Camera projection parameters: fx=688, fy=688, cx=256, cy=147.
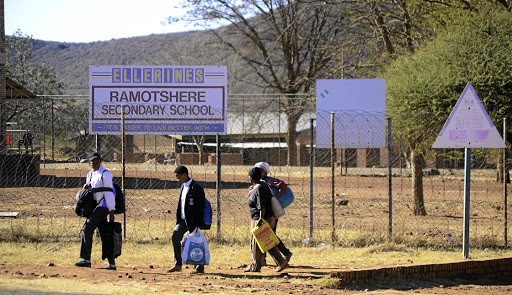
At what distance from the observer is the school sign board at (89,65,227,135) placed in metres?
14.2

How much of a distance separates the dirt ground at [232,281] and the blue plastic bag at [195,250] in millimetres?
207

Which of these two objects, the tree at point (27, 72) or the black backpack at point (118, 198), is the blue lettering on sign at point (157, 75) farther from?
the tree at point (27, 72)

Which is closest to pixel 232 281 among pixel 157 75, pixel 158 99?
pixel 158 99

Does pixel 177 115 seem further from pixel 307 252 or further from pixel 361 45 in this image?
pixel 361 45

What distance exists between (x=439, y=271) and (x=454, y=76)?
5.74 metres

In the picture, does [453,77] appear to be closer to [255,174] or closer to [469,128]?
[469,128]

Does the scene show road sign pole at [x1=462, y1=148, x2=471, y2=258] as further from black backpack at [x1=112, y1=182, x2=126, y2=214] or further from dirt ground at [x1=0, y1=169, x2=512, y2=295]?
black backpack at [x1=112, y1=182, x2=126, y2=214]

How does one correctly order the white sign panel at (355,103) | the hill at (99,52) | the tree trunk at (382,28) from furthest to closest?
the hill at (99,52) < the tree trunk at (382,28) < the white sign panel at (355,103)

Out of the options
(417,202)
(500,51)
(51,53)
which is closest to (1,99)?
(417,202)

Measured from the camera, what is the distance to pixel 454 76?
14.5m

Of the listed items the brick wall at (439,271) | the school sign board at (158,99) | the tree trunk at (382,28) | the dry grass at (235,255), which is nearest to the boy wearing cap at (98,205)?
the dry grass at (235,255)

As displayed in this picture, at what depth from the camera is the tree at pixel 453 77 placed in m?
14.1

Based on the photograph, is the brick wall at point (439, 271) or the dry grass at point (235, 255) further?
the dry grass at point (235, 255)

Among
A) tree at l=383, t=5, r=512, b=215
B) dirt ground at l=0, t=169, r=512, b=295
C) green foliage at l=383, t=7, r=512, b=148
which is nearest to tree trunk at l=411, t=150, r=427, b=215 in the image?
dirt ground at l=0, t=169, r=512, b=295
